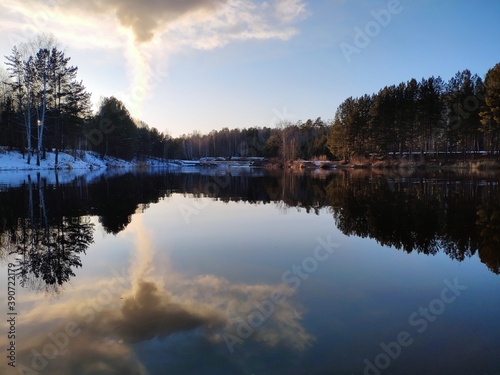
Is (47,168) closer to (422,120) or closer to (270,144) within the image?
(422,120)

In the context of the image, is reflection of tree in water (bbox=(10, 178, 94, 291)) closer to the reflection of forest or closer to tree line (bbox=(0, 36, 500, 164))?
the reflection of forest

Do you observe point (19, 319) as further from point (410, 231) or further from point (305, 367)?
point (410, 231)

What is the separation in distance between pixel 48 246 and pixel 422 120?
67983mm

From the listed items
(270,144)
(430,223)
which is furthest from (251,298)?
(270,144)

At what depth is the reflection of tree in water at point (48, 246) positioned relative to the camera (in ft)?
22.0

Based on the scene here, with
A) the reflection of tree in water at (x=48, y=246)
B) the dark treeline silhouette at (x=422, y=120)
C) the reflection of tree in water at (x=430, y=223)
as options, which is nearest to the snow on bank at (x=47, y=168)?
the reflection of tree in water at (x=48, y=246)

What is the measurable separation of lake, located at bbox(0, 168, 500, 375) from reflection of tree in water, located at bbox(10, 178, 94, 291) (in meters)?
0.04

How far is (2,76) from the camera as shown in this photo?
213ft

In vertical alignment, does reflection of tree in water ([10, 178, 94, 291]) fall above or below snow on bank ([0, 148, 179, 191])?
below

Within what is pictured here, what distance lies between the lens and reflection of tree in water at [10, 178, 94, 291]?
670cm

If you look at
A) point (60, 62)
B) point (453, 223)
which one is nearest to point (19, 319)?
point (453, 223)

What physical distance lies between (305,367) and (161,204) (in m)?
15.4

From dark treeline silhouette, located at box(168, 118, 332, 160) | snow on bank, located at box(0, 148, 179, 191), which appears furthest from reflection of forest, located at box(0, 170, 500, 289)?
dark treeline silhouette, located at box(168, 118, 332, 160)

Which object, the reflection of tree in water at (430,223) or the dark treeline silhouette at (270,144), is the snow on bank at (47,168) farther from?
the dark treeline silhouette at (270,144)
